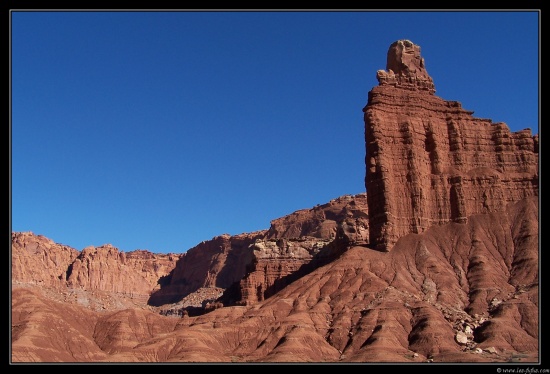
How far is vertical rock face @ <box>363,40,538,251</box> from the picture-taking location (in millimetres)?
133625

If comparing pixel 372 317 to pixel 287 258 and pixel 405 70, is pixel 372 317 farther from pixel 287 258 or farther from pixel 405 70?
pixel 405 70

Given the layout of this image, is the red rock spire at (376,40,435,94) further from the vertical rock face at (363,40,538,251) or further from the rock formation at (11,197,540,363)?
the rock formation at (11,197,540,363)

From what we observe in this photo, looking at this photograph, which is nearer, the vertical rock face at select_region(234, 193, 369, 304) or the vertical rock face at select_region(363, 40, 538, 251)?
the vertical rock face at select_region(363, 40, 538, 251)

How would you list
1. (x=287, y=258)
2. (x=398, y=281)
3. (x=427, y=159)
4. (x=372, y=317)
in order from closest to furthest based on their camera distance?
(x=372, y=317) < (x=398, y=281) < (x=427, y=159) < (x=287, y=258)

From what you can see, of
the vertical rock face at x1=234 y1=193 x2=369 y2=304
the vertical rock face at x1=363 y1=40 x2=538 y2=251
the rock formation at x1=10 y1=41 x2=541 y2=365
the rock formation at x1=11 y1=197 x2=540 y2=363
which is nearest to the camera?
the rock formation at x1=11 y1=197 x2=540 y2=363

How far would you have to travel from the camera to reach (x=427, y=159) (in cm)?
13925

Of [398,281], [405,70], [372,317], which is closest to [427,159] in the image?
[405,70]

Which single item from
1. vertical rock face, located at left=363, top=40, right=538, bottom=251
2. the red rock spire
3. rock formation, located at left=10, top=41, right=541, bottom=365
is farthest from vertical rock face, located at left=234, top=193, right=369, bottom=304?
the red rock spire

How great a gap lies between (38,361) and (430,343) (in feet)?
164

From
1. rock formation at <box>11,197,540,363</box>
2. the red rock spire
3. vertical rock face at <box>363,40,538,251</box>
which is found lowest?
rock formation at <box>11,197,540,363</box>

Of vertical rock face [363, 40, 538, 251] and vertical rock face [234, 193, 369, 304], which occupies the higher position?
vertical rock face [363, 40, 538, 251]

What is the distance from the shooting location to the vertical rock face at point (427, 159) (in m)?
134

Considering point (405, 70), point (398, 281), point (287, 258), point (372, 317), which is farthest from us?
point (287, 258)
